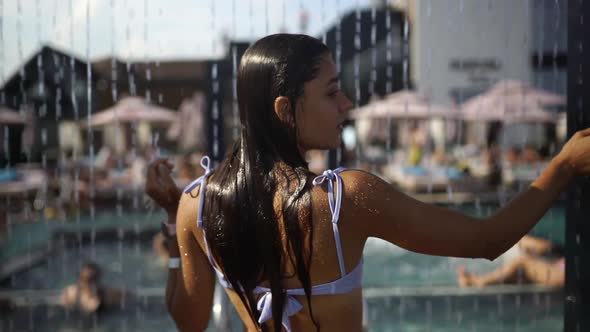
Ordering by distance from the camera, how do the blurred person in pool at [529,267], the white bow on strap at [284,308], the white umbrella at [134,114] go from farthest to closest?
the white umbrella at [134,114] → the blurred person in pool at [529,267] → the white bow on strap at [284,308]

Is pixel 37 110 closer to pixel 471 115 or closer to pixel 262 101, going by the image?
pixel 471 115

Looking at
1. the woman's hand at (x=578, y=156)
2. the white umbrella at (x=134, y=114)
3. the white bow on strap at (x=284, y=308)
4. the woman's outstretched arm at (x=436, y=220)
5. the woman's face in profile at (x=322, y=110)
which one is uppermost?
the white umbrella at (x=134, y=114)

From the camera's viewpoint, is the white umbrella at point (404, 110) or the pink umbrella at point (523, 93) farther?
the white umbrella at point (404, 110)

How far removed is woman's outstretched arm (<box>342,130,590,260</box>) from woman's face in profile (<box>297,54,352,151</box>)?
12 cm

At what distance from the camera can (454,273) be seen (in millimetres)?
8164

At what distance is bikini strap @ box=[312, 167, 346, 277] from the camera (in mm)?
1254

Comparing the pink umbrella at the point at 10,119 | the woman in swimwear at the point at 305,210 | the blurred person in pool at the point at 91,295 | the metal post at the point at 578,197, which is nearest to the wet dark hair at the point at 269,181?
the woman in swimwear at the point at 305,210

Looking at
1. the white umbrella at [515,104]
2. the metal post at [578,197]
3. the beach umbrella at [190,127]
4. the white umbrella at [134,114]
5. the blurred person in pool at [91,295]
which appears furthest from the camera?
the beach umbrella at [190,127]

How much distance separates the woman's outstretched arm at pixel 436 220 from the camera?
124 centimetres

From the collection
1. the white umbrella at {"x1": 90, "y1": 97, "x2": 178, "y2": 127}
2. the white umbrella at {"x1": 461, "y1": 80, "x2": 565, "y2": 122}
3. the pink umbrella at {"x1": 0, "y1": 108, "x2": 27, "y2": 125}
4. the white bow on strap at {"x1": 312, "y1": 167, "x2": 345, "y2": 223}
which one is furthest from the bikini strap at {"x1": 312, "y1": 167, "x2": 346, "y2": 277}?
the white umbrella at {"x1": 90, "y1": 97, "x2": 178, "y2": 127}

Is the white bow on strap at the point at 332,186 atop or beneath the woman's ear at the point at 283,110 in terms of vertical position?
beneath

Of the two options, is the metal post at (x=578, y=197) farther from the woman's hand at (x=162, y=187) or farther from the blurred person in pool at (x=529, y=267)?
the blurred person in pool at (x=529, y=267)

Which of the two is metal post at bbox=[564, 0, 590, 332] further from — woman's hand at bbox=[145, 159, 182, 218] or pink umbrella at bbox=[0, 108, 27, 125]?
pink umbrella at bbox=[0, 108, 27, 125]

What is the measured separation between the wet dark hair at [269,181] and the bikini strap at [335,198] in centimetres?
4
